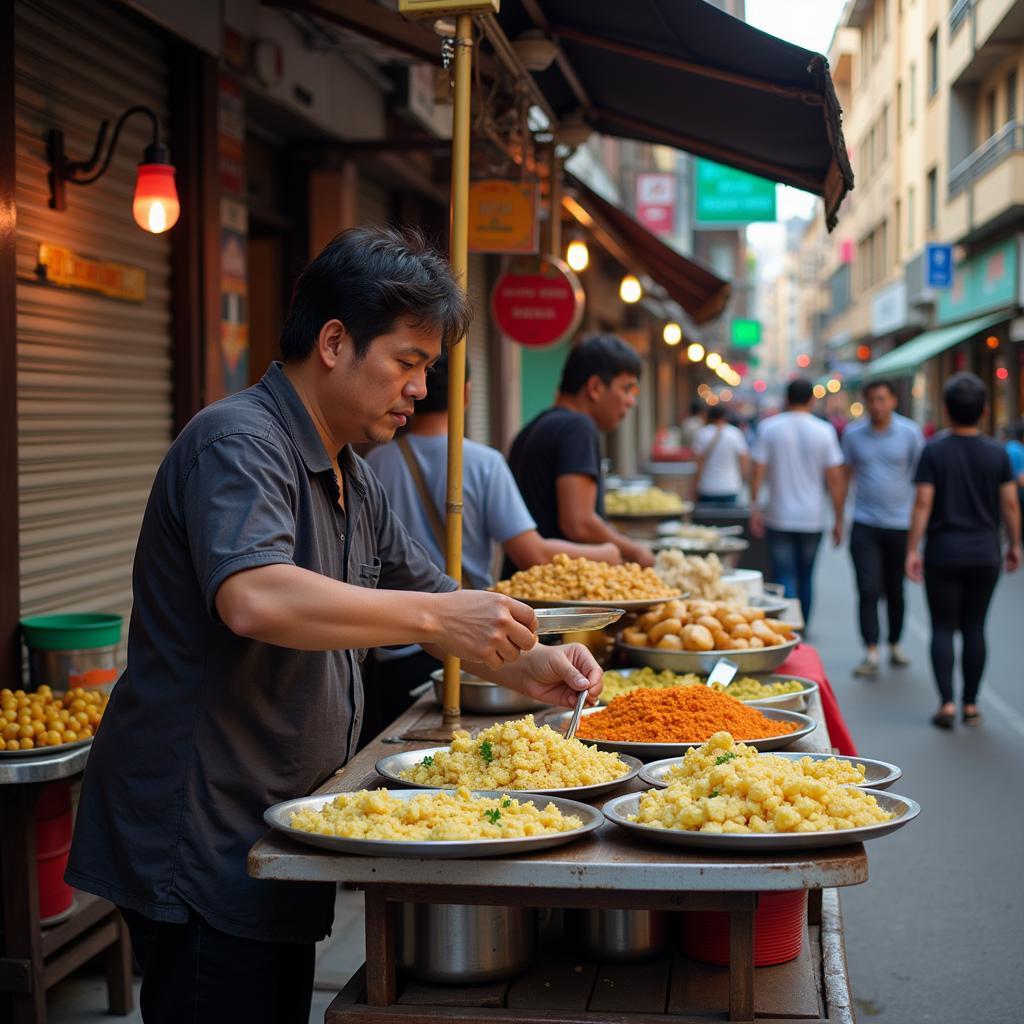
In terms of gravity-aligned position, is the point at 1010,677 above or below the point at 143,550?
below

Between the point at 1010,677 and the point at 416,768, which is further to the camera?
the point at 1010,677

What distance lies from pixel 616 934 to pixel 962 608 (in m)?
6.16

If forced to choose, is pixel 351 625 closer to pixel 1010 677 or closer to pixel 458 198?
pixel 458 198

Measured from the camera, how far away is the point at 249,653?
2.46 m

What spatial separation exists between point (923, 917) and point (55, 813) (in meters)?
3.56

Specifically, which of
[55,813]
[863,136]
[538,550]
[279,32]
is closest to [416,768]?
[55,813]

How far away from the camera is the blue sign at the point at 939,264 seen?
91.4 ft

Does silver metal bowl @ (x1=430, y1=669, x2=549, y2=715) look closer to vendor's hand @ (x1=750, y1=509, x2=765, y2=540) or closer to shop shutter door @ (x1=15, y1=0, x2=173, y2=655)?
shop shutter door @ (x1=15, y1=0, x2=173, y2=655)

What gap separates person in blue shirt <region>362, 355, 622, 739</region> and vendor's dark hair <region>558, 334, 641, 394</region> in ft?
3.92

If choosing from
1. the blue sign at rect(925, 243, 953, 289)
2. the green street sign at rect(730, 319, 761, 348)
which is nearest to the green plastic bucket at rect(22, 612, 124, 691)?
the blue sign at rect(925, 243, 953, 289)

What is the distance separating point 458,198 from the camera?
345 cm

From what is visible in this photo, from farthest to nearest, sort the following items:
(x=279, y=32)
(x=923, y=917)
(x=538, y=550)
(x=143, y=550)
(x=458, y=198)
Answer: (x=279, y=32) < (x=923, y=917) < (x=538, y=550) < (x=458, y=198) < (x=143, y=550)

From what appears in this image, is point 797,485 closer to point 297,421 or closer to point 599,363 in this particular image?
point 599,363

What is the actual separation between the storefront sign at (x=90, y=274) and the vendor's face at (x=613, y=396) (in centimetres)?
218
